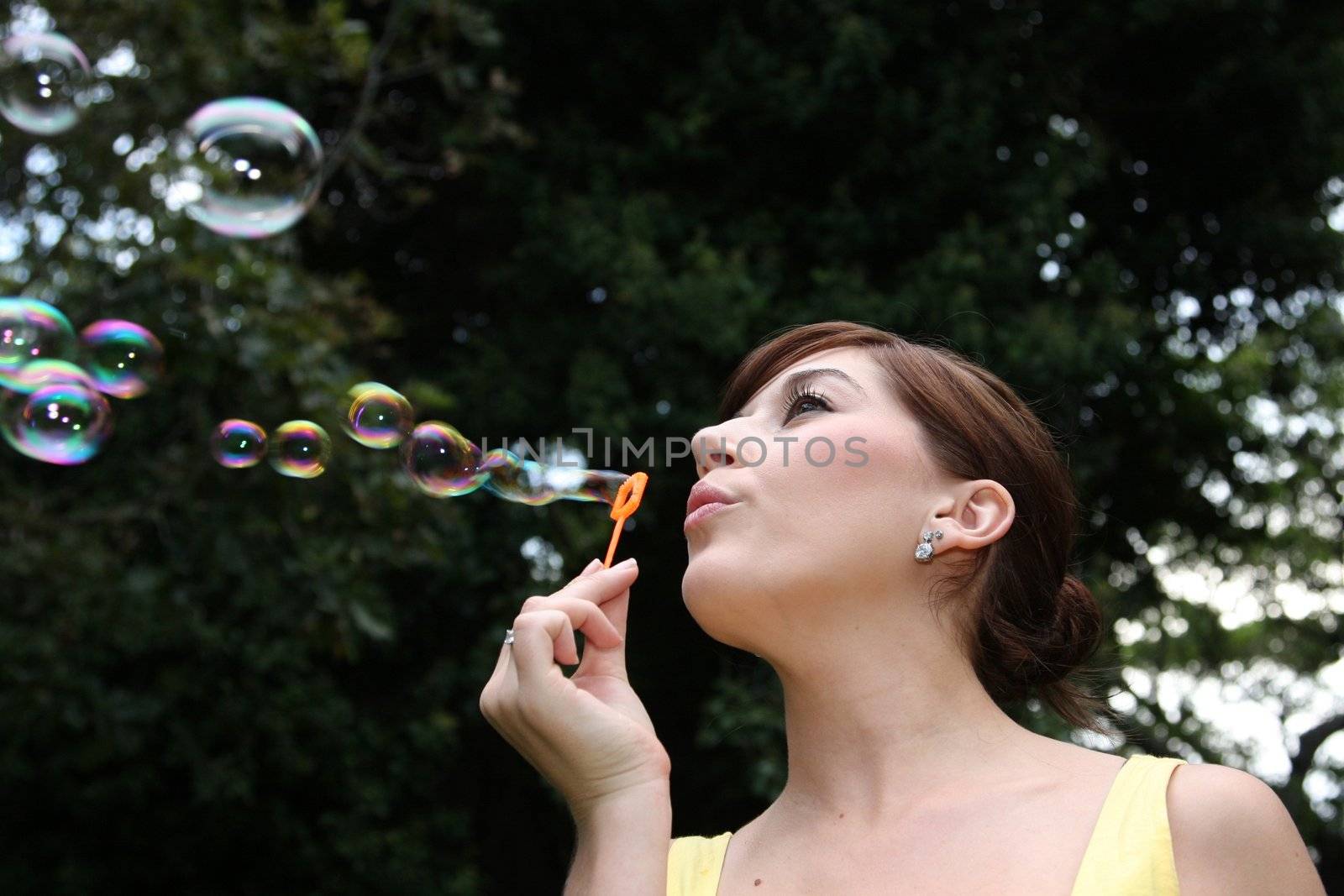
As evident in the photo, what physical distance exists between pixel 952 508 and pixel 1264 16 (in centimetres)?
600

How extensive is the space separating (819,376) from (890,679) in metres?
0.46

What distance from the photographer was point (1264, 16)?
6.73 meters

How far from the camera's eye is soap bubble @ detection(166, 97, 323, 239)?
360 centimetres

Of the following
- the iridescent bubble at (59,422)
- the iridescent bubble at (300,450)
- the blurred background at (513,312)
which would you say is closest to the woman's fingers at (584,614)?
the iridescent bubble at (300,450)

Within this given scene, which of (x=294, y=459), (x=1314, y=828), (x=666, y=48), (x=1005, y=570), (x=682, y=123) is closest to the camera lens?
(x=1005, y=570)

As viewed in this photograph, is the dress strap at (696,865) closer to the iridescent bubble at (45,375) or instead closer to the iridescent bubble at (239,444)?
the iridescent bubble at (239,444)

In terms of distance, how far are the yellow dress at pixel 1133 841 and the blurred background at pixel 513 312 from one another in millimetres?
3436

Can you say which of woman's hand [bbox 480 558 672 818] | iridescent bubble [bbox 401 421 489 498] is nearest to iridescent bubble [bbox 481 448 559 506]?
iridescent bubble [bbox 401 421 489 498]

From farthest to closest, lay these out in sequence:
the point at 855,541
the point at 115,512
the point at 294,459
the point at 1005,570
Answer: the point at 115,512, the point at 294,459, the point at 1005,570, the point at 855,541

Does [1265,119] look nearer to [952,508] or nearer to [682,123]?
[682,123]

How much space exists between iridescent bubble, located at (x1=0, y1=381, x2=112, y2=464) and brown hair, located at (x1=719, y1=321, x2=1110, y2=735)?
210cm

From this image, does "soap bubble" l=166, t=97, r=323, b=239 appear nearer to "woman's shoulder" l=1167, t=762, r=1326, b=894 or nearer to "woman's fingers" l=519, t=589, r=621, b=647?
"woman's fingers" l=519, t=589, r=621, b=647

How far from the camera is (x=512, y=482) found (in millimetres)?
2867

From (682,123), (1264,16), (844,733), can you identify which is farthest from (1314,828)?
(844,733)
